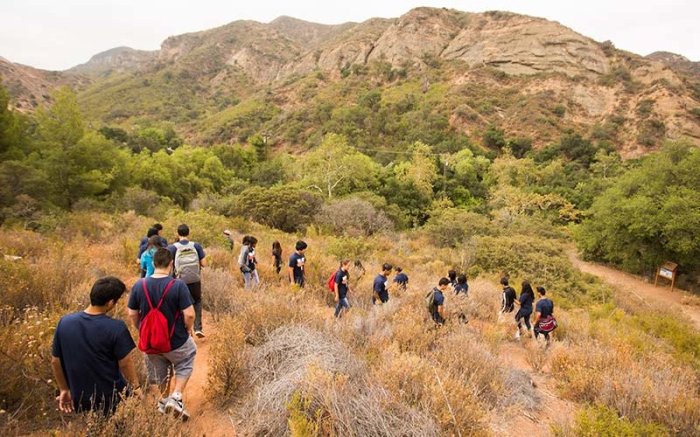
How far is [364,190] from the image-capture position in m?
27.0

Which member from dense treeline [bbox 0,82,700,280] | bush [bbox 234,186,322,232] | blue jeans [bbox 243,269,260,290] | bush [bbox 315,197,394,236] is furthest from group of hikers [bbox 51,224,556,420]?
bush [bbox 234,186,322,232]

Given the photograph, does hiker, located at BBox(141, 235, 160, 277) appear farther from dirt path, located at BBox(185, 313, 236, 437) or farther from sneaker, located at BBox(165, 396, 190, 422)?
sneaker, located at BBox(165, 396, 190, 422)

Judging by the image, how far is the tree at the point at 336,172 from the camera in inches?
1070

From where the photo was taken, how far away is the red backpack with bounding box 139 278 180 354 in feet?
9.86

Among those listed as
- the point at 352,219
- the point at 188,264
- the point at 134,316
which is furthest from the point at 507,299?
the point at 352,219

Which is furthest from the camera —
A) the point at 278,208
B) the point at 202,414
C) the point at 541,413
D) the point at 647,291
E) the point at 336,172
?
the point at 336,172

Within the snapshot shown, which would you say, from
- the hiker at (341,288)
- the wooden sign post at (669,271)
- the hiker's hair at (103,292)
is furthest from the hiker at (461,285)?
the wooden sign post at (669,271)

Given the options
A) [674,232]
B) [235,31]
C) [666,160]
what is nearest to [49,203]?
[674,232]

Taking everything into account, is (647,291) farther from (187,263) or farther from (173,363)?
(173,363)

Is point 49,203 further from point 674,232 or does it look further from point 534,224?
point 674,232

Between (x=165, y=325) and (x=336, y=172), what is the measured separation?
81.5 ft

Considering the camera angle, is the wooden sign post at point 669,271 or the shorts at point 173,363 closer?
the shorts at point 173,363

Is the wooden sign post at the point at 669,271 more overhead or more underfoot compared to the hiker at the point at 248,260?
more underfoot

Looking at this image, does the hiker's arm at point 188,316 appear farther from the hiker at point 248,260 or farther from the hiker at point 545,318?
the hiker at point 545,318
